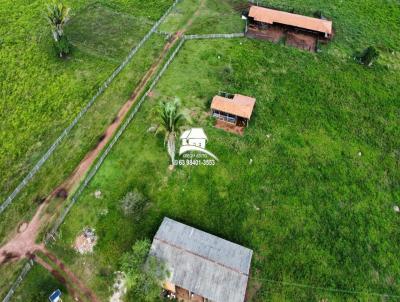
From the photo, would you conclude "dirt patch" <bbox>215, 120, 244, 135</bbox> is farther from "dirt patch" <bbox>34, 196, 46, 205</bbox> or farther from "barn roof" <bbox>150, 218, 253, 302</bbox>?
"dirt patch" <bbox>34, 196, 46, 205</bbox>

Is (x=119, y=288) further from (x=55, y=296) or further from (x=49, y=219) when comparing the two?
(x=49, y=219)

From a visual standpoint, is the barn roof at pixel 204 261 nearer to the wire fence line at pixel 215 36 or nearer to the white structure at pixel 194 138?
the white structure at pixel 194 138

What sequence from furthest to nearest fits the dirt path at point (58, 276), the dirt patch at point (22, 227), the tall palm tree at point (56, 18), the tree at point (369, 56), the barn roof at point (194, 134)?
the tree at point (369, 56) → the tall palm tree at point (56, 18) → the barn roof at point (194, 134) → the dirt patch at point (22, 227) → the dirt path at point (58, 276)

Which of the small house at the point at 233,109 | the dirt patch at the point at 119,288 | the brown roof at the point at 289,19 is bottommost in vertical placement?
the dirt patch at the point at 119,288

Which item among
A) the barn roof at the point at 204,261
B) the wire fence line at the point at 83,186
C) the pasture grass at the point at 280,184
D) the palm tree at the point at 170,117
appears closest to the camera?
the barn roof at the point at 204,261

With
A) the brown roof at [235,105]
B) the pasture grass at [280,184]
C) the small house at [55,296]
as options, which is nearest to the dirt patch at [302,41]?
the pasture grass at [280,184]

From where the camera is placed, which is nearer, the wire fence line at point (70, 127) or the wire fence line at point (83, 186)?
the wire fence line at point (83, 186)
